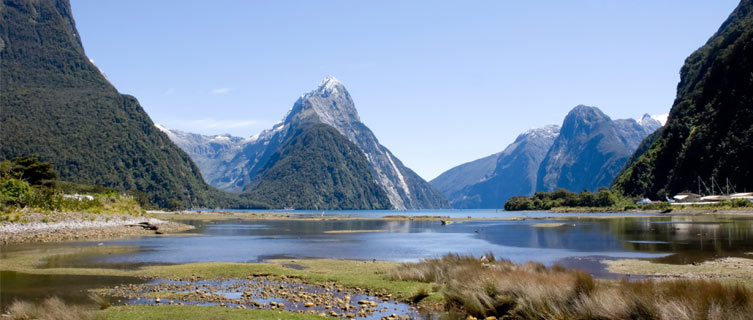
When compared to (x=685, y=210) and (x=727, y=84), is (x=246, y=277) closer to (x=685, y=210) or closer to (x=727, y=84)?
(x=685, y=210)

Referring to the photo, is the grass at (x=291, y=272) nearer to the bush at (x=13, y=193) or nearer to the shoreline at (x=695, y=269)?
the shoreline at (x=695, y=269)

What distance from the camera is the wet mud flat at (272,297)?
1989 cm

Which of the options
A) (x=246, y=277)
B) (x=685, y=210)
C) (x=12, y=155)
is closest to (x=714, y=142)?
(x=685, y=210)

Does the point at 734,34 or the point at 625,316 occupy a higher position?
the point at 734,34

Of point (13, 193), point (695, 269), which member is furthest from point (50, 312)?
point (13, 193)

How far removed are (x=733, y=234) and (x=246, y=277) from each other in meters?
51.8

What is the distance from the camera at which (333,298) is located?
2231 centimetres

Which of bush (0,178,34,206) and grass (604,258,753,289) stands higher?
bush (0,178,34,206)

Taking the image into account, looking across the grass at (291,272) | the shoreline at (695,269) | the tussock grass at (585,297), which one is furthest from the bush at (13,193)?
the shoreline at (695,269)

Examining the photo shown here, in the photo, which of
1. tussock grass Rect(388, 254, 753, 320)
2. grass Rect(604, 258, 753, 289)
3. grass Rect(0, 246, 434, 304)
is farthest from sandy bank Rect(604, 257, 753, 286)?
grass Rect(0, 246, 434, 304)

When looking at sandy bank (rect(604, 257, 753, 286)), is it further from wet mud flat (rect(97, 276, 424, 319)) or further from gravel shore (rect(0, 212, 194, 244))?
gravel shore (rect(0, 212, 194, 244))

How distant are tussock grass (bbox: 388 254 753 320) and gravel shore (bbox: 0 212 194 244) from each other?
51679 millimetres

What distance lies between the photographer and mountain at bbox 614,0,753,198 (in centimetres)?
13650

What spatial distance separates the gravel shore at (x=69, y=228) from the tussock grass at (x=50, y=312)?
43.4m
